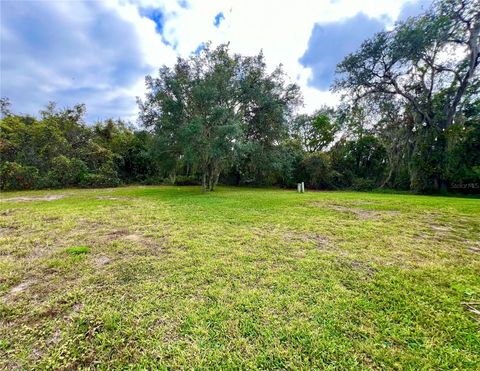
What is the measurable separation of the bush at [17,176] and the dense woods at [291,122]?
4 centimetres

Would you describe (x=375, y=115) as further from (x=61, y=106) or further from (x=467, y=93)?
(x=61, y=106)

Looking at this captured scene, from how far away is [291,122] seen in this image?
1227cm

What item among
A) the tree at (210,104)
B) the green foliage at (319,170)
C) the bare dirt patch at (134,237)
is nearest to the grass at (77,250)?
the bare dirt patch at (134,237)

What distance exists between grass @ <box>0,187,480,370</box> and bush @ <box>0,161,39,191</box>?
36.7ft

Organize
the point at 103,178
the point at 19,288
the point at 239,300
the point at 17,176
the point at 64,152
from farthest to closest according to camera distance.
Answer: the point at 103,178, the point at 64,152, the point at 17,176, the point at 19,288, the point at 239,300

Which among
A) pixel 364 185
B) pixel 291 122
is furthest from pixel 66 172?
pixel 364 185

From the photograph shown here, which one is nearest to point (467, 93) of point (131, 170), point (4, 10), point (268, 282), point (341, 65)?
point (341, 65)

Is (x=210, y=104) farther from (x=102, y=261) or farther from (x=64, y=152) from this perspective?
(x=64, y=152)

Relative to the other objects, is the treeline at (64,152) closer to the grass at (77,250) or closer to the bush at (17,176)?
the bush at (17,176)

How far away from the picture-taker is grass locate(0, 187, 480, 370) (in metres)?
1.25

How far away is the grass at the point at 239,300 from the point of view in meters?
1.25

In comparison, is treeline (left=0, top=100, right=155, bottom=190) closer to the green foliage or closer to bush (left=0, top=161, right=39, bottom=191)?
bush (left=0, top=161, right=39, bottom=191)

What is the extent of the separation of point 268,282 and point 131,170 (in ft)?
59.9

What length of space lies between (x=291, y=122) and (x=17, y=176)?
638 inches
